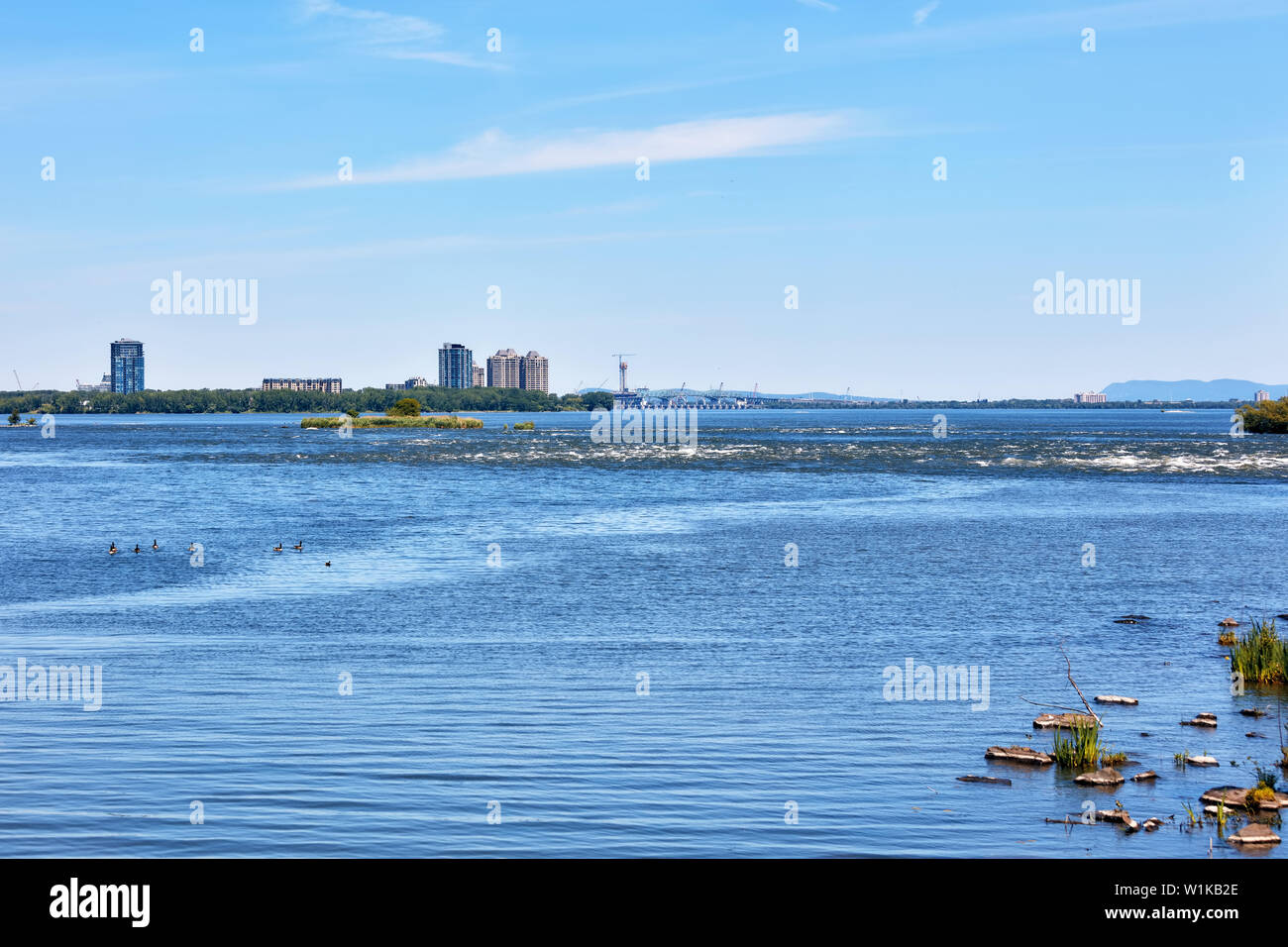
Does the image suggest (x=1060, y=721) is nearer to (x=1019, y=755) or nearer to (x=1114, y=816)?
(x=1019, y=755)

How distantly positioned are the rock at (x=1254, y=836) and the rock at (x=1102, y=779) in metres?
2.77

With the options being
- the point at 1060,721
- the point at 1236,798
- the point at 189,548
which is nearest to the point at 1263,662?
the point at 1060,721

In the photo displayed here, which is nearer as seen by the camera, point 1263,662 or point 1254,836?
point 1254,836

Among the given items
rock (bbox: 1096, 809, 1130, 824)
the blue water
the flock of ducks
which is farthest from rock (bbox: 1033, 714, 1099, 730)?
the flock of ducks

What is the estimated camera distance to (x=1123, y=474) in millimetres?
110500

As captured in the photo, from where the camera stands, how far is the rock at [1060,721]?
2202 centimetres

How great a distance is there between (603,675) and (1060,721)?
9.70 m

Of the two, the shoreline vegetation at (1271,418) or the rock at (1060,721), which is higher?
the shoreline vegetation at (1271,418)

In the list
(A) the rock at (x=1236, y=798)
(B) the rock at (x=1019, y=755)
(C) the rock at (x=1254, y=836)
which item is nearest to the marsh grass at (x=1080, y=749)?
(B) the rock at (x=1019, y=755)

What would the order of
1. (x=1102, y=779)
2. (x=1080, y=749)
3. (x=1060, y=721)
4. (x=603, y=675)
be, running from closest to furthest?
(x=1102, y=779)
(x=1080, y=749)
(x=1060, y=721)
(x=603, y=675)

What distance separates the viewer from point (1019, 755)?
20.5 m

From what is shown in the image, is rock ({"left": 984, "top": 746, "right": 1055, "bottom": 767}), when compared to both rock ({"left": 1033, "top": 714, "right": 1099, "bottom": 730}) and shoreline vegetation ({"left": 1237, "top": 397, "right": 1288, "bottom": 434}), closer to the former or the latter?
rock ({"left": 1033, "top": 714, "right": 1099, "bottom": 730})

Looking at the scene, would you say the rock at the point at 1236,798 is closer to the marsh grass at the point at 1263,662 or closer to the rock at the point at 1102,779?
the rock at the point at 1102,779
